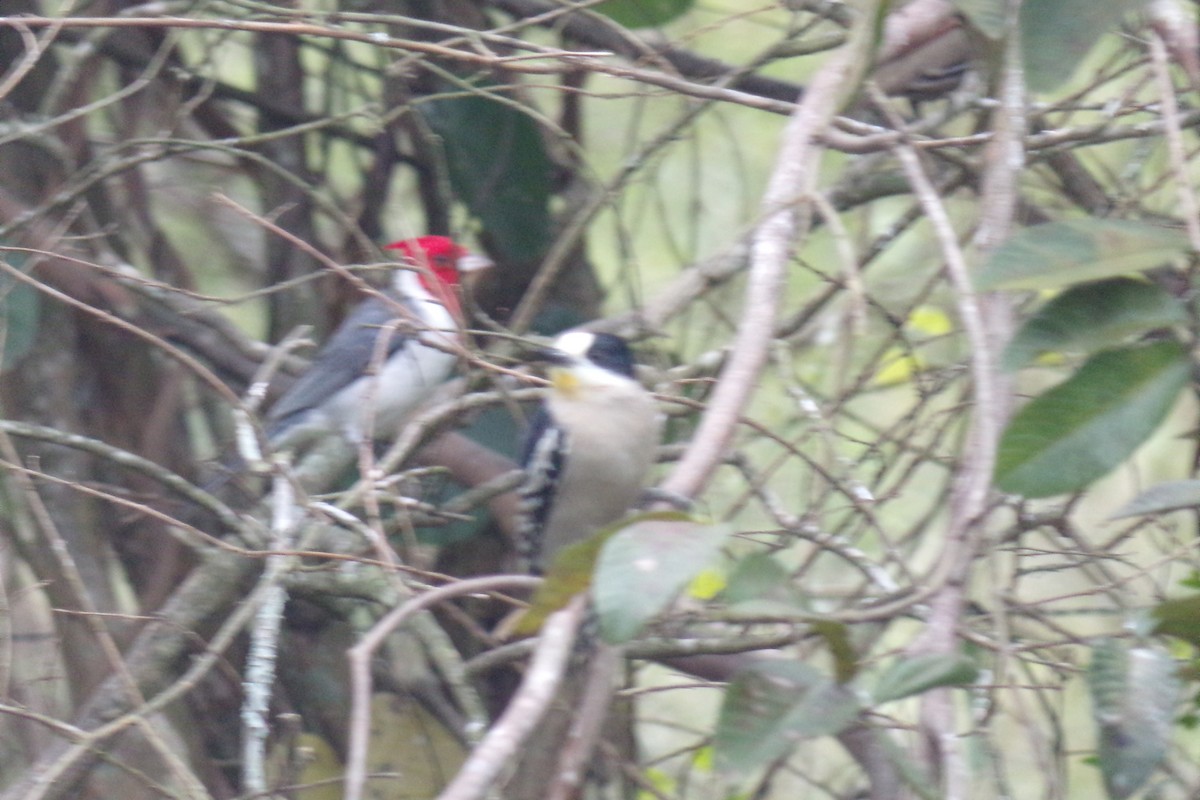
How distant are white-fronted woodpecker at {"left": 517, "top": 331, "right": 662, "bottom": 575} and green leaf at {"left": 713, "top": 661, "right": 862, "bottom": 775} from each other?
125 centimetres

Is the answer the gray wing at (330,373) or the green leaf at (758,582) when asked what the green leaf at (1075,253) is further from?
the gray wing at (330,373)

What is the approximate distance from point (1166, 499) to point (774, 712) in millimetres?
503

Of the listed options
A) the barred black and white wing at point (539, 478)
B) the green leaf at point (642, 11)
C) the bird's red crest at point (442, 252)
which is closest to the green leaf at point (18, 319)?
the bird's red crest at point (442, 252)

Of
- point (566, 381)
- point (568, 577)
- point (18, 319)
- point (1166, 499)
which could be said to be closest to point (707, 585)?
point (566, 381)

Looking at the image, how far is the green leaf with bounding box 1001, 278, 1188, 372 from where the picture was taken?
1224 millimetres

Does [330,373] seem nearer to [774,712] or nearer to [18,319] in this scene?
[18,319]

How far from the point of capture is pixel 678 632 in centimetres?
211

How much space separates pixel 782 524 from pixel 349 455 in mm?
1240

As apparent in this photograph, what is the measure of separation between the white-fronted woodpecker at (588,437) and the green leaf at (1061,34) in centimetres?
115

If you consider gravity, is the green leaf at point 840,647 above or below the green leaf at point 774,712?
above

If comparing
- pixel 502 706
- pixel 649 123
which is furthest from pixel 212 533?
pixel 649 123

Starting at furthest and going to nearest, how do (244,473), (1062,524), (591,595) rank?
1. (244,473)
2. (1062,524)
3. (591,595)

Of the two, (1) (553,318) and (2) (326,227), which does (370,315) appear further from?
(1) (553,318)

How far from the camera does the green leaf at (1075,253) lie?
118cm
